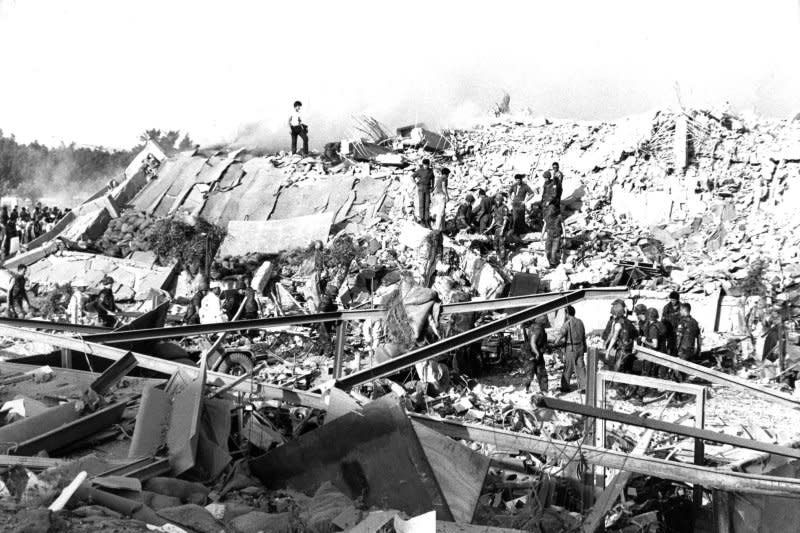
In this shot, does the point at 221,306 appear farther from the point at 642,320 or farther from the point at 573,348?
the point at 642,320

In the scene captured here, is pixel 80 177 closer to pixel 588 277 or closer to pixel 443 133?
pixel 443 133

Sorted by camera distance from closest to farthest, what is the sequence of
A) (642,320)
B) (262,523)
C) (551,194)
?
(262,523)
(642,320)
(551,194)

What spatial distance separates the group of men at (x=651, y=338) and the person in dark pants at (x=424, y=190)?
575 centimetres

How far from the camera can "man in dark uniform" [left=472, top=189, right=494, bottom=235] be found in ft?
52.8

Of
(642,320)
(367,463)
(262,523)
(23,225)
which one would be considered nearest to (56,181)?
(23,225)

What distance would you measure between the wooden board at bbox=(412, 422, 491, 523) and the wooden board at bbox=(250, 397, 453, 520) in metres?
0.05

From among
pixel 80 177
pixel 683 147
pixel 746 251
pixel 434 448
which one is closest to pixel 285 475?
pixel 434 448

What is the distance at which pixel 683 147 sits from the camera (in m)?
16.8

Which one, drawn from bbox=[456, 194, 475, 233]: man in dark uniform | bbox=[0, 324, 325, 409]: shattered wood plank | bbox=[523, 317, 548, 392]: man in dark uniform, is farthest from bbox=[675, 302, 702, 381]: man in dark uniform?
bbox=[0, 324, 325, 409]: shattered wood plank

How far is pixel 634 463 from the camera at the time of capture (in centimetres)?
421

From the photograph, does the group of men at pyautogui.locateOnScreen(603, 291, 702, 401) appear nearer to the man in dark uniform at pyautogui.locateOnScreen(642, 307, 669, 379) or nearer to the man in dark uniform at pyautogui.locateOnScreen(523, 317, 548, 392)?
the man in dark uniform at pyautogui.locateOnScreen(642, 307, 669, 379)

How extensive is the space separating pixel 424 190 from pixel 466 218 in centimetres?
101

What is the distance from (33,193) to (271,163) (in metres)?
20.1

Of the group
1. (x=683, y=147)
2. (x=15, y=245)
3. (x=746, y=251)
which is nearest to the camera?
(x=746, y=251)
